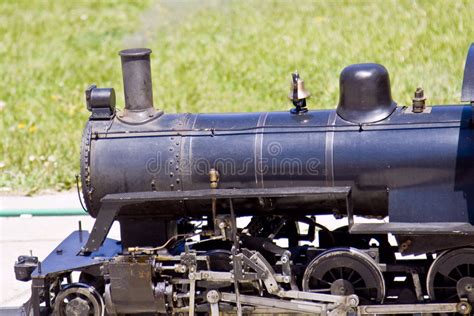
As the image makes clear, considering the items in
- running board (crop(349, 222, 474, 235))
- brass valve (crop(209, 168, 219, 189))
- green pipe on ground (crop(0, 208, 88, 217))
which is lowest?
green pipe on ground (crop(0, 208, 88, 217))

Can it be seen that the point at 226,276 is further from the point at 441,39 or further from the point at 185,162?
the point at 441,39

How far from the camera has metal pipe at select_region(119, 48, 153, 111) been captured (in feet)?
27.0

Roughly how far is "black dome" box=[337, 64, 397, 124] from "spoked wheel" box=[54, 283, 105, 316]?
2.20 meters

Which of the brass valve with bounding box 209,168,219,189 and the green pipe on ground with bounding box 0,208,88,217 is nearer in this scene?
the brass valve with bounding box 209,168,219,189

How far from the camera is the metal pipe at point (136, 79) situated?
822 centimetres

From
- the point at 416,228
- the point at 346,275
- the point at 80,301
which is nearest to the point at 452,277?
the point at 416,228

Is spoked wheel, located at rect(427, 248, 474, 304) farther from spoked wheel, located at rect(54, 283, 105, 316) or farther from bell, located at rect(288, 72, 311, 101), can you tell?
→ spoked wheel, located at rect(54, 283, 105, 316)

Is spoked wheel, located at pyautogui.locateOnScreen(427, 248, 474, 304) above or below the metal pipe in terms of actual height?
below

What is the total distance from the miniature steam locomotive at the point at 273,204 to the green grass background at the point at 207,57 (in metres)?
4.42

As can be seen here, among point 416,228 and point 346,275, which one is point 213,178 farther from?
point 416,228

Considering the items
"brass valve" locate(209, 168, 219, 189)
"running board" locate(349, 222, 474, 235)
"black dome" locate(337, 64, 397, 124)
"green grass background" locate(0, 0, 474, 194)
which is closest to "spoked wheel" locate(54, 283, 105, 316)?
"brass valve" locate(209, 168, 219, 189)

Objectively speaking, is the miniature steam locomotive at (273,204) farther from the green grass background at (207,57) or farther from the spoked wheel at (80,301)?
the green grass background at (207,57)

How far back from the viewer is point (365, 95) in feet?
25.5

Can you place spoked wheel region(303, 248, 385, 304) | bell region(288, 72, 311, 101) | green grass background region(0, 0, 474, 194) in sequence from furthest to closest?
green grass background region(0, 0, 474, 194)
bell region(288, 72, 311, 101)
spoked wheel region(303, 248, 385, 304)
